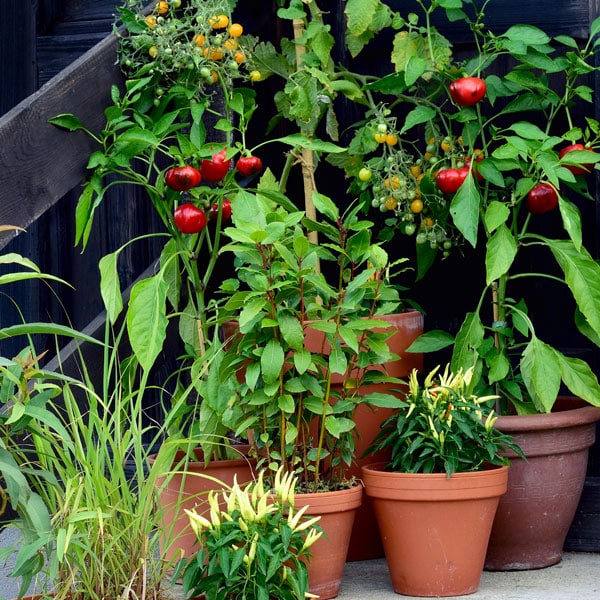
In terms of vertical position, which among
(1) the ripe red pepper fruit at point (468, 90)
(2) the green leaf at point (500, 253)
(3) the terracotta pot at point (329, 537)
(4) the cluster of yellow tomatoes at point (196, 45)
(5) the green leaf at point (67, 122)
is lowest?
(3) the terracotta pot at point (329, 537)

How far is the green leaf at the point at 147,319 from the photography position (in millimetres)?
2408

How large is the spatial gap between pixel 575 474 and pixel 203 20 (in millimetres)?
1472

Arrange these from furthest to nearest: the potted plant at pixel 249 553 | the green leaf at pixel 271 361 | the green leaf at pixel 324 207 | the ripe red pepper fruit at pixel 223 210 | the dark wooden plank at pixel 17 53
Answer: the dark wooden plank at pixel 17 53 < the ripe red pepper fruit at pixel 223 210 < the green leaf at pixel 324 207 < the green leaf at pixel 271 361 < the potted plant at pixel 249 553

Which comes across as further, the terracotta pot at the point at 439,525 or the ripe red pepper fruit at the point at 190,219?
the ripe red pepper fruit at the point at 190,219

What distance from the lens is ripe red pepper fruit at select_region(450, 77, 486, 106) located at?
2750 millimetres

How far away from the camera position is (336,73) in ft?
10.3

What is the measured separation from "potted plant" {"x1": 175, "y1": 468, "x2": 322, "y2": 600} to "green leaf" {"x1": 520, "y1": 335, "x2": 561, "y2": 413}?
710 mm

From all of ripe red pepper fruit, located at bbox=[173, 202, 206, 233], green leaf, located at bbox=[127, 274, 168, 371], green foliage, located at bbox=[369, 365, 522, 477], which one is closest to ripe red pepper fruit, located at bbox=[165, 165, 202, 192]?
ripe red pepper fruit, located at bbox=[173, 202, 206, 233]

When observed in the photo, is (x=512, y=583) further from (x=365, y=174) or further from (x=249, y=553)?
(x=365, y=174)

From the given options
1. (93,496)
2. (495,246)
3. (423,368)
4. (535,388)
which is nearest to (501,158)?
(495,246)

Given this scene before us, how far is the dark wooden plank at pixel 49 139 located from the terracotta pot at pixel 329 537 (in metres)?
0.88

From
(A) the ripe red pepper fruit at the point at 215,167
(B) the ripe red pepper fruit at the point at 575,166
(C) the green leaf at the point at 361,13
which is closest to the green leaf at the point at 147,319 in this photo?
(A) the ripe red pepper fruit at the point at 215,167

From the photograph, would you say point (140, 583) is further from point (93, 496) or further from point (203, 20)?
point (203, 20)

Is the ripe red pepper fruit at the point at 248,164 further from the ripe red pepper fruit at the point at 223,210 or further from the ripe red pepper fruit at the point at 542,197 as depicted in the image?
the ripe red pepper fruit at the point at 542,197
